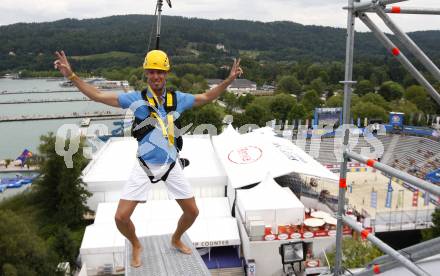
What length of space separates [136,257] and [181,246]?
1.86 ft

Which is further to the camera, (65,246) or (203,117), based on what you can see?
(203,117)

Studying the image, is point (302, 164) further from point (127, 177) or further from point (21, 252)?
point (21, 252)

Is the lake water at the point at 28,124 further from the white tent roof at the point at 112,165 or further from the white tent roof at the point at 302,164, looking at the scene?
the white tent roof at the point at 302,164

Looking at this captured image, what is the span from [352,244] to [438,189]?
34.8ft

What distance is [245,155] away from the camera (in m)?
18.3

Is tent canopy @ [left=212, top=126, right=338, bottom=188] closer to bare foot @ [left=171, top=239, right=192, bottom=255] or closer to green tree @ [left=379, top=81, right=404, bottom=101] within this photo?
bare foot @ [left=171, top=239, right=192, bottom=255]

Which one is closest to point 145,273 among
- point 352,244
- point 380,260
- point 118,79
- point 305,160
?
point 380,260

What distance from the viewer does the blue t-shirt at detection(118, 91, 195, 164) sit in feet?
12.5

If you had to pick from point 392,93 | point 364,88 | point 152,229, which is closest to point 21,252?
point 152,229

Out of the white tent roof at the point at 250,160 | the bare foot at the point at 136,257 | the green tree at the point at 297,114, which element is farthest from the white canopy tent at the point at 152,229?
the green tree at the point at 297,114

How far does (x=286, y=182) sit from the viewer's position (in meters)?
18.9

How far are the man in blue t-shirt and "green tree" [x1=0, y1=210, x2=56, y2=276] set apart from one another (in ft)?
26.7

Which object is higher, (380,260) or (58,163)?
(380,260)

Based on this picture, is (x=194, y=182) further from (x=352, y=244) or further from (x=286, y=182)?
(x=352, y=244)
